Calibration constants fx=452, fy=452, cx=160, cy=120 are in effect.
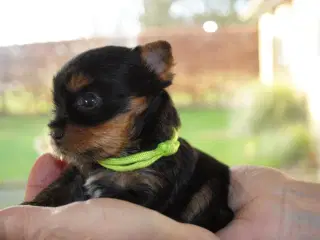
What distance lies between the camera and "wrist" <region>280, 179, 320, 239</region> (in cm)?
150

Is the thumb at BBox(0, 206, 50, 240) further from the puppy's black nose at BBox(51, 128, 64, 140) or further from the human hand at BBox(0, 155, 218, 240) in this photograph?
the puppy's black nose at BBox(51, 128, 64, 140)

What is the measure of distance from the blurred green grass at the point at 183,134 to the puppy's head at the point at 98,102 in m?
1.77

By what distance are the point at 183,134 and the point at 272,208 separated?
1.86m

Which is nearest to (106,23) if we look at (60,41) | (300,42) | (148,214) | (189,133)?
(60,41)

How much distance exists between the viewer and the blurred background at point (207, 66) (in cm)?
308

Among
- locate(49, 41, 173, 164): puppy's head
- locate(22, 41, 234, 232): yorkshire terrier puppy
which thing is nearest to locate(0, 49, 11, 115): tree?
Answer: locate(22, 41, 234, 232): yorkshire terrier puppy

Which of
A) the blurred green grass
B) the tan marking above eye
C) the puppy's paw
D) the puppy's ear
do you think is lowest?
the blurred green grass

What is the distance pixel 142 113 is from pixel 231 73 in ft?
7.18

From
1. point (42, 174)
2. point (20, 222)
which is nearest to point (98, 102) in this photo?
point (20, 222)

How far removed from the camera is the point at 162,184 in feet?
4.39

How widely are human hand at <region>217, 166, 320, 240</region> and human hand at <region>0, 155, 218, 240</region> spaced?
0.33 metres

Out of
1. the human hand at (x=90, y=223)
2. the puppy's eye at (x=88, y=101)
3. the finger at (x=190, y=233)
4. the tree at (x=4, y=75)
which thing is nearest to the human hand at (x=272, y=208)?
the finger at (x=190, y=233)

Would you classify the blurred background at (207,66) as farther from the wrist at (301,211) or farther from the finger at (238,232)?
the finger at (238,232)

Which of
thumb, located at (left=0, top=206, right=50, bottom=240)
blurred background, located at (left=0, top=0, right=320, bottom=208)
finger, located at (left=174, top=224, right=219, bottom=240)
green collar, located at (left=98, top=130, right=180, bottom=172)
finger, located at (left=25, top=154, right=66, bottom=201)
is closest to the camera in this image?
thumb, located at (left=0, top=206, right=50, bottom=240)
